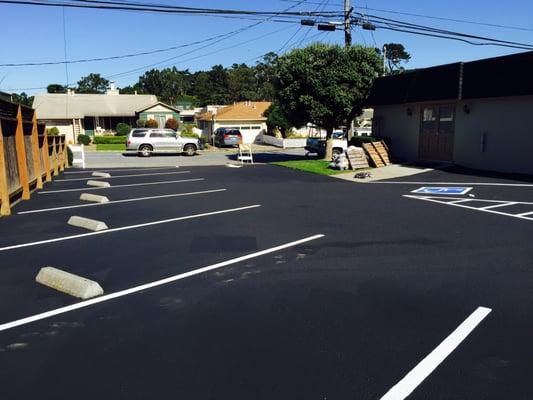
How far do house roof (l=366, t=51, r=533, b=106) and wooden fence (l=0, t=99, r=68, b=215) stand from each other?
1562 centimetres

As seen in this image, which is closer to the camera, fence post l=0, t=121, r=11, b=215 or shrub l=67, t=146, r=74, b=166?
fence post l=0, t=121, r=11, b=215

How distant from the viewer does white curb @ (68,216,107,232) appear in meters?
9.30

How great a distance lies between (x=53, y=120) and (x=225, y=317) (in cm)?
5161

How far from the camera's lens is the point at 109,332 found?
4.74 m

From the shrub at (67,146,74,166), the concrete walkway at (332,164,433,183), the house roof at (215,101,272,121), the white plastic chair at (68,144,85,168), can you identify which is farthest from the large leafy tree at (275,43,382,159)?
the house roof at (215,101,272,121)

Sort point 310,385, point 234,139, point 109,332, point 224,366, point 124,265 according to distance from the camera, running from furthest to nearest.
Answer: point 234,139 < point 124,265 < point 109,332 < point 224,366 < point 310,385

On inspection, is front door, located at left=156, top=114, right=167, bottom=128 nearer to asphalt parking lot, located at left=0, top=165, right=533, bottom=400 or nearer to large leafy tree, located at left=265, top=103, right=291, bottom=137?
large leafy tree, located at left=265, top=103, right=291, bottom=137

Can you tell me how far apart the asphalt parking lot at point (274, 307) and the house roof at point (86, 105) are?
44.5m

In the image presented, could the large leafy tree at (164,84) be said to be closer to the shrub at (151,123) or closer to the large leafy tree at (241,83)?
the large leafy tree at (241,83)

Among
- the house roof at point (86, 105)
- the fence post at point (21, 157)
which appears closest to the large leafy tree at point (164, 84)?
the house roof at point (86, 105)

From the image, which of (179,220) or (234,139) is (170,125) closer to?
(234,139)

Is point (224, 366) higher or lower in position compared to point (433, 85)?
lower

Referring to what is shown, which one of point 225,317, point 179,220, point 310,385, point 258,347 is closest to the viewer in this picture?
point 310,385

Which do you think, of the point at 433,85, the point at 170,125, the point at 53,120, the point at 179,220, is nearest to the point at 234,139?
the point at 170,125
